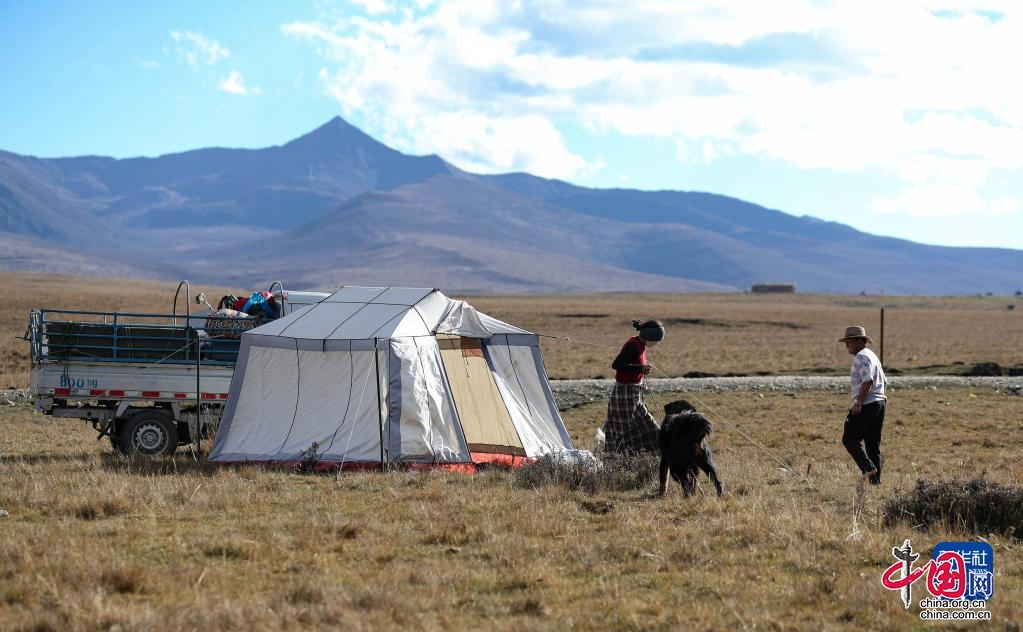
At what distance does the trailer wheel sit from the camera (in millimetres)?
14625

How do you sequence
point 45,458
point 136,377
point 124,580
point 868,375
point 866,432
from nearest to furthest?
point 124,580 → point 868,375 → point 866,432 → point 45,458 → point 136,377

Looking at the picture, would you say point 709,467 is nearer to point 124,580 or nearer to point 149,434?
point 124,580

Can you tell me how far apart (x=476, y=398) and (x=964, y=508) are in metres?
6.66

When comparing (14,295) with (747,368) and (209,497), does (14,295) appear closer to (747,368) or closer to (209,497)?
(747,368)

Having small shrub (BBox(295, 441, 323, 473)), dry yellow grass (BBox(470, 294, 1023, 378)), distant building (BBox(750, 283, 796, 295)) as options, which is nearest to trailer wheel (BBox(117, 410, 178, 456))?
small shrub (BBox(295, 441, 323, 473))

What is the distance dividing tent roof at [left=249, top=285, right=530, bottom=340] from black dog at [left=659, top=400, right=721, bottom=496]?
3752 mm

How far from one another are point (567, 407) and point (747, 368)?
12.7 meters

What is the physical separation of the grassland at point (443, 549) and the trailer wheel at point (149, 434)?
0.37 m

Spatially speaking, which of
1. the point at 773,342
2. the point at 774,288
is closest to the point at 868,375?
the point at 773,342

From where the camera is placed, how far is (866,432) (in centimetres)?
1222

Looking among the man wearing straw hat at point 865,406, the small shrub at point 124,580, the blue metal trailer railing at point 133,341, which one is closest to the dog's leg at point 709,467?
the man wearing straw hat at point 865,406

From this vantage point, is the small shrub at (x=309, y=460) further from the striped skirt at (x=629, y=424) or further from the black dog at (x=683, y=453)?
the black dog at (x=683, y=453)

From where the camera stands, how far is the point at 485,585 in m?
8.01

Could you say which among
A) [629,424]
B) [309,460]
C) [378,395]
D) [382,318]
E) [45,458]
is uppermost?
[382,318]
